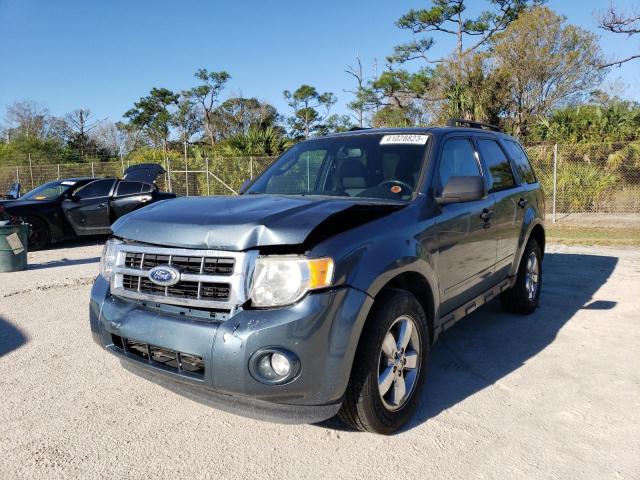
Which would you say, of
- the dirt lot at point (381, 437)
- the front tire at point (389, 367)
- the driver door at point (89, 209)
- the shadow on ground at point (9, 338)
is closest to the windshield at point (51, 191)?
the driver door at point (89, 209)

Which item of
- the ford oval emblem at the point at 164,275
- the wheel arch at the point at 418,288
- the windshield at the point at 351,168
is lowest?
the wheel arch at the point at 418,288

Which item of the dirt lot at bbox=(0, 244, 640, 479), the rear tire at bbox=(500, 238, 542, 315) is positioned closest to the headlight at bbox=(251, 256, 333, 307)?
the dirt lot at bbox=(0, 244, 640, 479)

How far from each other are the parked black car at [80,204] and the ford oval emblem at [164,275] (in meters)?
8.33

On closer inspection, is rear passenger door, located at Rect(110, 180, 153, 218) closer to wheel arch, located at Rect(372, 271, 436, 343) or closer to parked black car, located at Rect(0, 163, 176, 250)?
parked black car, located at Rect(0, 163, 176, 250)

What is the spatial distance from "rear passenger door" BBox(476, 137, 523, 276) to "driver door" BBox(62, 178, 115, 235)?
8.22 m

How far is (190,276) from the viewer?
8.50ft

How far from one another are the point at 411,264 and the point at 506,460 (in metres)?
1.14

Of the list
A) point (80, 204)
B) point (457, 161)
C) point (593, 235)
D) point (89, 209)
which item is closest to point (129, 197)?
point (89, 209)

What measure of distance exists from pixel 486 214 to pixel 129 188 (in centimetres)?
886

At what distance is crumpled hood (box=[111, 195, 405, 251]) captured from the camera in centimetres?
249

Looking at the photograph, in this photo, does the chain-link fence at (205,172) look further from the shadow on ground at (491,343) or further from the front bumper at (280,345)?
the front bumper at (280,345)

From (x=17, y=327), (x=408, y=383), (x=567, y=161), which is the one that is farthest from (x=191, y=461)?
(x=567, y=161)

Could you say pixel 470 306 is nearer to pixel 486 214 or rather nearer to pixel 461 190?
pixel 486 214

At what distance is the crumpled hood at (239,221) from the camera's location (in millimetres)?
2492
